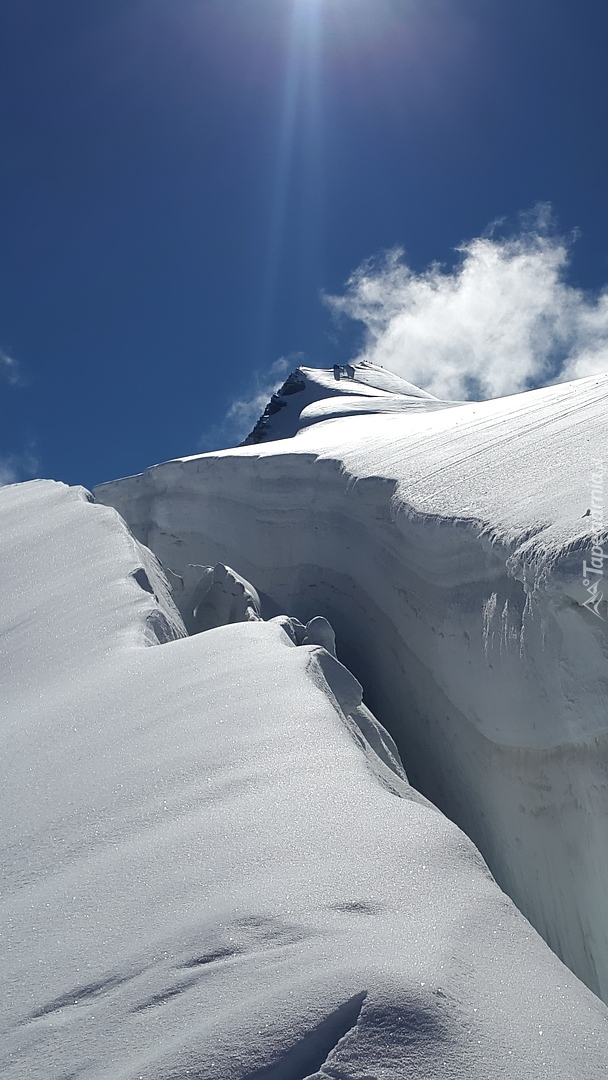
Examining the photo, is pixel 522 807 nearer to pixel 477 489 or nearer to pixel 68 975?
pixel 477 489

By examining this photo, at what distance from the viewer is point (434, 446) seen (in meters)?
4.53

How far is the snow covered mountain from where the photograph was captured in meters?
0.98

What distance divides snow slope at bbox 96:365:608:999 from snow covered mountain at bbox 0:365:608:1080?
0.01 meters

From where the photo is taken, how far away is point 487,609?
113 inches

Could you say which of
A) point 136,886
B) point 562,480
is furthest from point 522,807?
point 136,886

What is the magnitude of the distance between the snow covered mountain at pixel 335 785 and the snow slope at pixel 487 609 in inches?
0.5

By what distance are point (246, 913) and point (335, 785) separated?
0.41 m

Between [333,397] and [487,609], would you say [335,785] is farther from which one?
[333,397]

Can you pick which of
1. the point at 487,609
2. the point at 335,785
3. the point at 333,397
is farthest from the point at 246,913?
the point at 333,397

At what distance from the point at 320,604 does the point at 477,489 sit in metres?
1.90

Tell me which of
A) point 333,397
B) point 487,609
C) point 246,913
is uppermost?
point 333,397

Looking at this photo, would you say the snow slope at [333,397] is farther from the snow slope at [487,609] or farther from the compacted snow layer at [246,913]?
the compacted snow layer at [246,913]

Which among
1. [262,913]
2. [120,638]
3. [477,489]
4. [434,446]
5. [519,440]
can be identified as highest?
[434,446]

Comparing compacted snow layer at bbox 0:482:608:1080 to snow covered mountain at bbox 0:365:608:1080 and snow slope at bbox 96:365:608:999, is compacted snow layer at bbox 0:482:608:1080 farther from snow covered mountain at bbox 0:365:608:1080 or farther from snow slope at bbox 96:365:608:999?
snow slope at bbox 96:365:608:999
